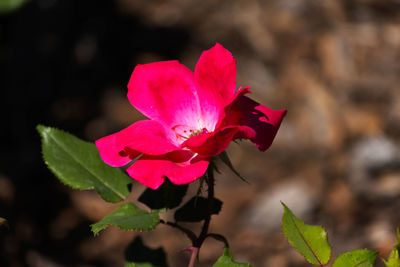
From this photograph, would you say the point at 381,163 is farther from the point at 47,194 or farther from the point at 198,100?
the point at 198,100

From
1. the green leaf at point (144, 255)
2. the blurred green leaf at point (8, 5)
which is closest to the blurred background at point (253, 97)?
the blurred green leaf at point (8, 5)

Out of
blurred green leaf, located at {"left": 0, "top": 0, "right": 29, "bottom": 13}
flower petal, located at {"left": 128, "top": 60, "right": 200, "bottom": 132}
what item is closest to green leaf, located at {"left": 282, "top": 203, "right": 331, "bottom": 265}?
flower petal, located at {"left": 128, "top": 60, "right": 200, "bottom": 132}

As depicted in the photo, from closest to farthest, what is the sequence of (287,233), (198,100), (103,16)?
(287,233)
(198,100)
(103,16)

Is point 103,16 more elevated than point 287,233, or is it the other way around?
point 287,233

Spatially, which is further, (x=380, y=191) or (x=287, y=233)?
(x=380, y=191)

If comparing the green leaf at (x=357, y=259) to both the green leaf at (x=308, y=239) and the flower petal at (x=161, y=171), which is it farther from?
the flower petal at (x=161, y=171)

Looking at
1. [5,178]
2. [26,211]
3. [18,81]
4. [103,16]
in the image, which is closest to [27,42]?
[18,81]
